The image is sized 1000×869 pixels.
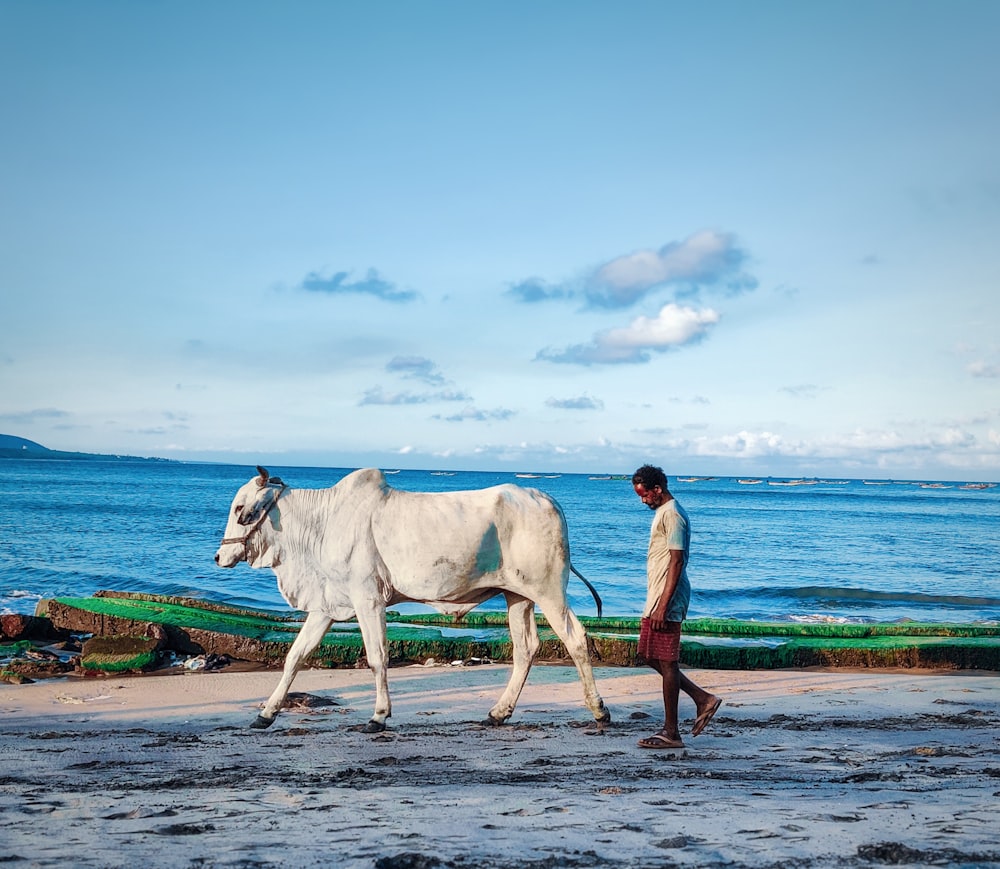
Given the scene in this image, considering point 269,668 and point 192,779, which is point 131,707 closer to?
point 269,668

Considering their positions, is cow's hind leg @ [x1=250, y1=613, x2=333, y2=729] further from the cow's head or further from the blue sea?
the blue sea

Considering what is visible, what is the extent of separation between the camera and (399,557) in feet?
27.3

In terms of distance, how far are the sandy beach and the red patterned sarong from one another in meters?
0.70

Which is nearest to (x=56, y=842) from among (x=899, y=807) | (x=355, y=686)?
(x=899, y=807)

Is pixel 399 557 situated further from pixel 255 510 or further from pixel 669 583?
pixel 669 583

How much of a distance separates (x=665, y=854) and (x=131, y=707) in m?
6.41

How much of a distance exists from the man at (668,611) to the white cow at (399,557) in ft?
3.04

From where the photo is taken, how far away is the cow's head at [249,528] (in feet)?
28.8

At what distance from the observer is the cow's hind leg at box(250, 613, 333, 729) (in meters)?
8.05

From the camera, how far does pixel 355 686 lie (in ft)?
33.6

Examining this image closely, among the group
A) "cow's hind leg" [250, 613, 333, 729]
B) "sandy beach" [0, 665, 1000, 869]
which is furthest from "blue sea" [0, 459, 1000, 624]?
"cow's hind leg" [250, 613, 333, 729]

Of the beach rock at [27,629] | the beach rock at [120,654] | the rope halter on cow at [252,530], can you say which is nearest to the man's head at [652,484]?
the rope halter on cow at [252,530]

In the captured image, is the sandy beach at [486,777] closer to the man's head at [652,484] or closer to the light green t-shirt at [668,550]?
the light green t-shirt at [668,550]

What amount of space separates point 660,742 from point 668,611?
953mm
